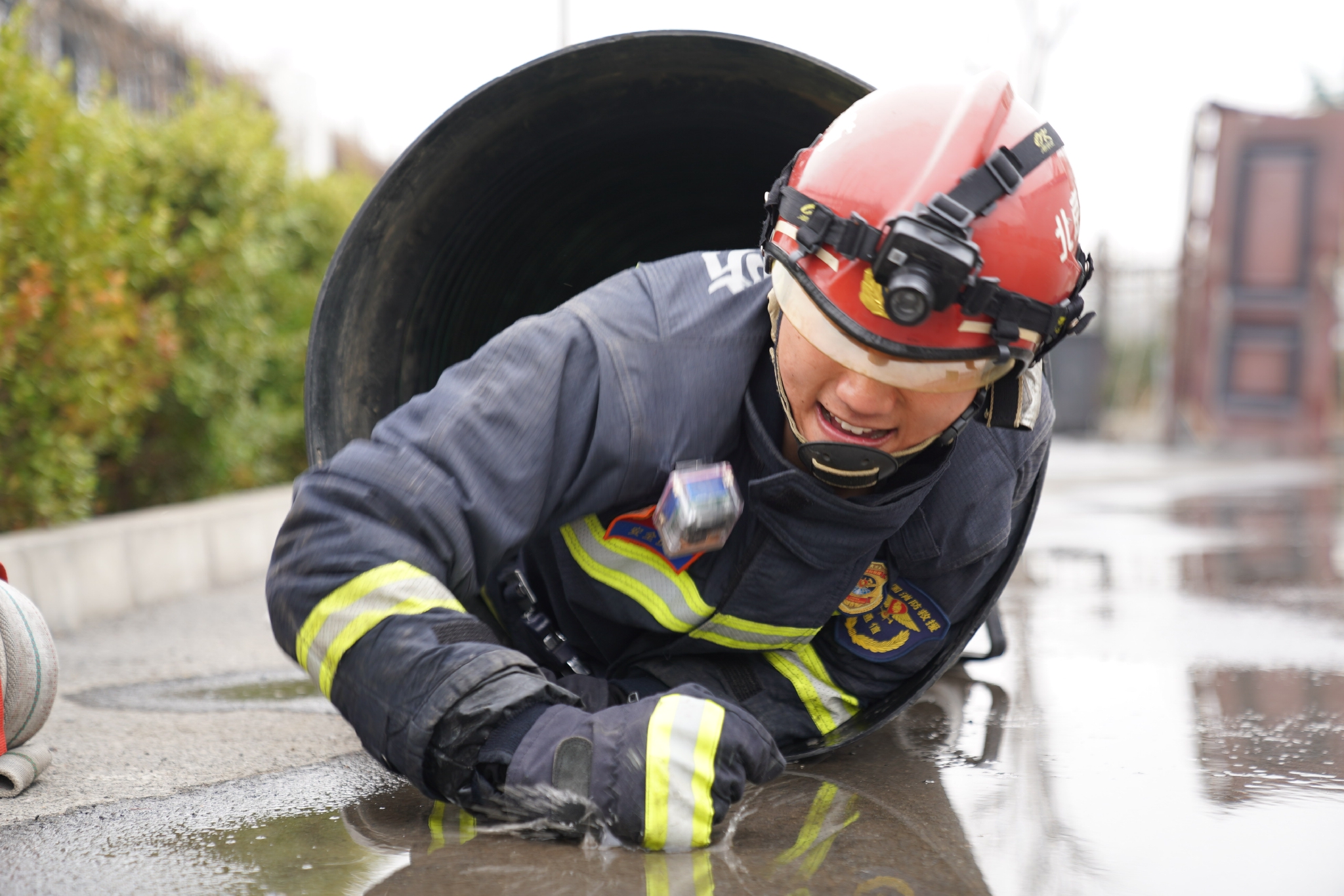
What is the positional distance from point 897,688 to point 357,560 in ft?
3.75

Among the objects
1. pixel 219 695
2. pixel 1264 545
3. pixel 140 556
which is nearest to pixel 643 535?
pixel 219 695

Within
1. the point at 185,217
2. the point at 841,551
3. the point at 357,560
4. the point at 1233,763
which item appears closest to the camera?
the point at 357,560

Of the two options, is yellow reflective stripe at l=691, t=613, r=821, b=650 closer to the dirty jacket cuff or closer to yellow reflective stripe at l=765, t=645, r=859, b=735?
yellow reflective stripe at l=765, t=645, r=859, b=735

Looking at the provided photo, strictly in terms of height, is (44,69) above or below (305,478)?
above

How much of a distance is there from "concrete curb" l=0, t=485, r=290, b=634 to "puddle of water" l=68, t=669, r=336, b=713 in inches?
20.6

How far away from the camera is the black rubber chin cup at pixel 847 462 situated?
67.1 inches

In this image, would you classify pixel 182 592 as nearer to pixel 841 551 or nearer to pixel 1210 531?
pixel 841 551

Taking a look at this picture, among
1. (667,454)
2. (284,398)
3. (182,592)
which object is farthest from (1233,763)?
(284,398)

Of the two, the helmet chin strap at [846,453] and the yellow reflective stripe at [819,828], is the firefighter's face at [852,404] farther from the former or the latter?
the yellow reflective stripe at [819,828]

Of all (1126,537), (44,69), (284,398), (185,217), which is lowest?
(1126,537)

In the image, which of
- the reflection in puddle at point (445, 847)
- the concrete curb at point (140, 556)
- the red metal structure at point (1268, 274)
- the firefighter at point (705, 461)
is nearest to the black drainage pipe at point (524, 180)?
the firefighter at point (705, 461)

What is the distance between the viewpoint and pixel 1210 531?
5797 mm

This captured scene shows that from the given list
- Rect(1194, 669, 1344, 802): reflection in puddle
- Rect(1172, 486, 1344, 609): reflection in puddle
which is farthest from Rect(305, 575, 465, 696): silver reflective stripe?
Rect(1172, 486, 1344, 609): reflection in puddle

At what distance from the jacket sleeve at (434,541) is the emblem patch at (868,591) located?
634mm
